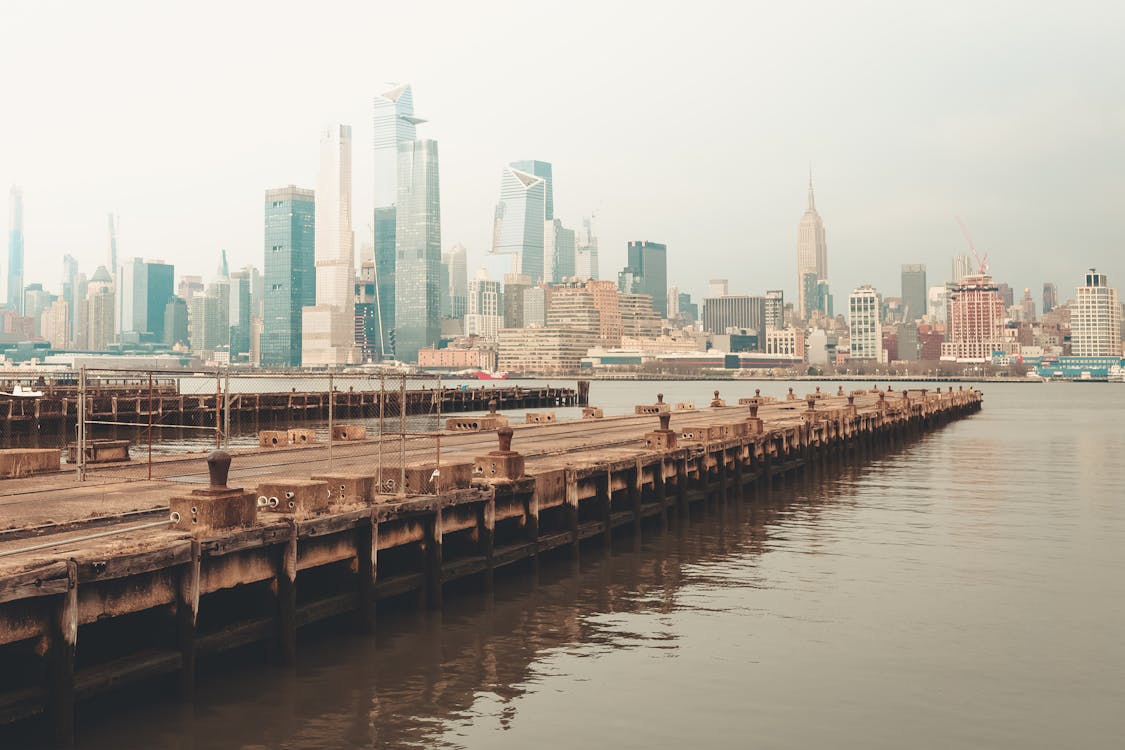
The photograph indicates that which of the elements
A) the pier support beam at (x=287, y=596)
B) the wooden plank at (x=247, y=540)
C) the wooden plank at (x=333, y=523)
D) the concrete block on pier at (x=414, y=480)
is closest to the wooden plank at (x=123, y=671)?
the wooden plank at (x=247, y=540)

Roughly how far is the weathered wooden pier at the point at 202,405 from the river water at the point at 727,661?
90.6 ft

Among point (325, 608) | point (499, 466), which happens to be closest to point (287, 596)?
point (325, 608)

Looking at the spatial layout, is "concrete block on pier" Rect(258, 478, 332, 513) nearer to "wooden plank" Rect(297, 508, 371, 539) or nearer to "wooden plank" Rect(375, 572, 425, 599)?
"wooden plank" Rect(297, 508, 371, 539)

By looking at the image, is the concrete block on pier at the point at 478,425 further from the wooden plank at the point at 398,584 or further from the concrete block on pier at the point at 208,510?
the concrete block on pier at the point at 208,510

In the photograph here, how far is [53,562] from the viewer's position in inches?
578

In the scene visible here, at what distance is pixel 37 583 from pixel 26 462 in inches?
611

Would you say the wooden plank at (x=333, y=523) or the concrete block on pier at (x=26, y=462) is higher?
the concrete block on pier at (x=26, y=462)

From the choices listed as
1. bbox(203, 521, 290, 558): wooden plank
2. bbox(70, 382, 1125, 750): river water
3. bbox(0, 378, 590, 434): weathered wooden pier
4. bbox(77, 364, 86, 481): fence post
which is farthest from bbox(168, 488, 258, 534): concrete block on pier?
bbox(0, 378, 590, 434): weathered wooden pier

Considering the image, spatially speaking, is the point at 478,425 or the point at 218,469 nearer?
the point at 218,469

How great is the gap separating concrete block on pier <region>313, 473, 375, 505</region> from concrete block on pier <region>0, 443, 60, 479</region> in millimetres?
11587

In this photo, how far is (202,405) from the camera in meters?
96.1

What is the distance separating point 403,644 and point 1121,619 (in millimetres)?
16591

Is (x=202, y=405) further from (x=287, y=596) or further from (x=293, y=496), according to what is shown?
(x=287, y=596)

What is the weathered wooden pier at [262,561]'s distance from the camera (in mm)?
14617
